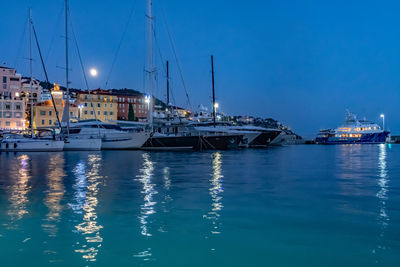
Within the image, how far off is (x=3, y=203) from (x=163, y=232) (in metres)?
6.28

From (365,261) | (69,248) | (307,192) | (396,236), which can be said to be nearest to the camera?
(365,261)

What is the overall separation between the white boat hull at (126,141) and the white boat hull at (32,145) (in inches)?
244

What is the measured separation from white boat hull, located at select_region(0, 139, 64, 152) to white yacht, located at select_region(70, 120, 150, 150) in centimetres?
569

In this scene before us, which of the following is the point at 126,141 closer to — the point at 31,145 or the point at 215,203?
the point at 31,145

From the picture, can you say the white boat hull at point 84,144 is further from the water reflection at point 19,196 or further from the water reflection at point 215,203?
the water reflection at point 215,203

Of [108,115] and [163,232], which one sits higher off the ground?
[108,115]

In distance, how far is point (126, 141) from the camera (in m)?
48.0

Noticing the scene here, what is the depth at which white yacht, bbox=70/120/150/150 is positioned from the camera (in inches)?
1875

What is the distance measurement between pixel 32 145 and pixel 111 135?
32.2 ft

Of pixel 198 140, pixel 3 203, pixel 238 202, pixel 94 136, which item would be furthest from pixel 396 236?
pixel 94 136

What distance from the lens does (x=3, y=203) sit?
11547 mm

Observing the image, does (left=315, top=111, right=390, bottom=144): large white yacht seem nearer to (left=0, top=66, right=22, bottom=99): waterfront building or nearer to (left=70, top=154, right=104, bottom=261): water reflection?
(left=0, top=66, right=22, bottom=99): waterfront building

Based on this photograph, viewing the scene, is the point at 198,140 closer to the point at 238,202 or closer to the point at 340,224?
the point at 238,202

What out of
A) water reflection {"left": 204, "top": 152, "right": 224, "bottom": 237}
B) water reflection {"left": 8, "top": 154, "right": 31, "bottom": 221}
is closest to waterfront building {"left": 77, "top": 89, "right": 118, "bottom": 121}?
water reflection {"left": 8, "top": 154, "right": 31, "bottom": 221}
